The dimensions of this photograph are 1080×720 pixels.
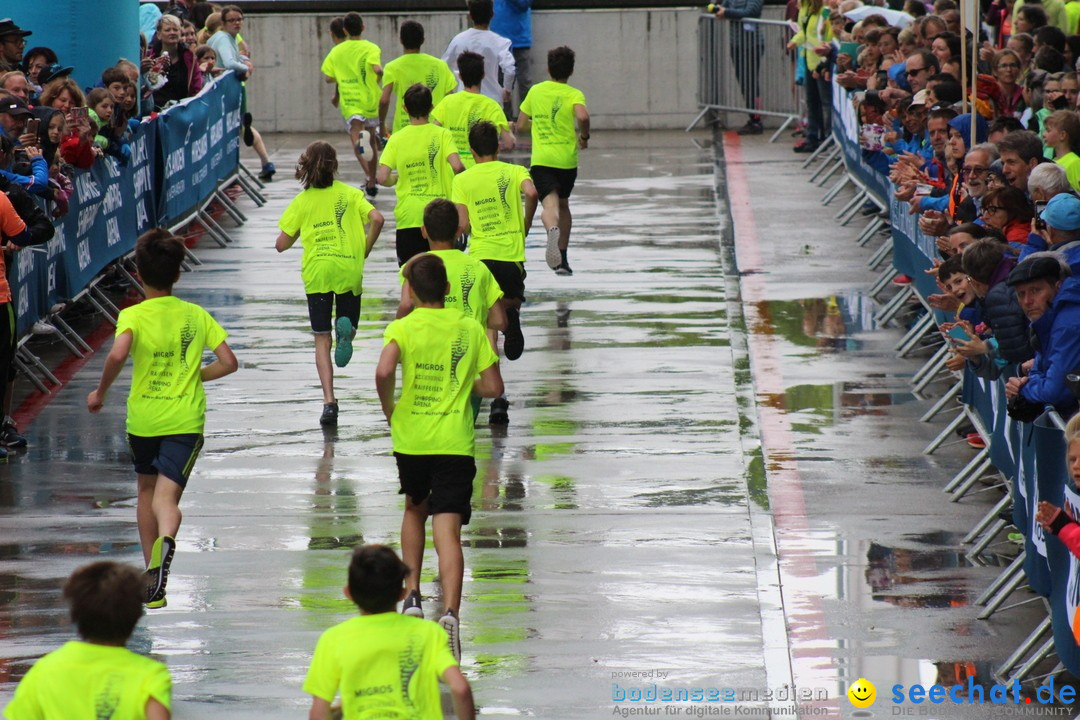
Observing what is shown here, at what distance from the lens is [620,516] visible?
10094mm

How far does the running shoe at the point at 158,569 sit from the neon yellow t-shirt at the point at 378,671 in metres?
3.12

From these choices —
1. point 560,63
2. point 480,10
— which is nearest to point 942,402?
point 560,63

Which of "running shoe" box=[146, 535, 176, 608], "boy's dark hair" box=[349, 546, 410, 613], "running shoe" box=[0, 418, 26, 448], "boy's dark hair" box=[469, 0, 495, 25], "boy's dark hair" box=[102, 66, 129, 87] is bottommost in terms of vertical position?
"running shoe" box=[0, 418, 26, 448]

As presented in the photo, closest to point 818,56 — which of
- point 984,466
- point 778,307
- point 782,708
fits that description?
point 778,307

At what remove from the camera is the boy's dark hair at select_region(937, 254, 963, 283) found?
9703mm

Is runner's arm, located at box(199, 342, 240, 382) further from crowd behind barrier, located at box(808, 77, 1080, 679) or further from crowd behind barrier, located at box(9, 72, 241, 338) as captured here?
Answer: crowd behind barrier, located at box(9, 72, 241, 338)

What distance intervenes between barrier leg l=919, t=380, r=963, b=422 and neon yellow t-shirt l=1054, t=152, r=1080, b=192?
4.75ft

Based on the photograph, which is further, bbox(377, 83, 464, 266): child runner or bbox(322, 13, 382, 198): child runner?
bbox(322, 13, 382, 198): child runner

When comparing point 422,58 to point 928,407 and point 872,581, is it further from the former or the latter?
point 872,581

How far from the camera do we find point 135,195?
1689 cm

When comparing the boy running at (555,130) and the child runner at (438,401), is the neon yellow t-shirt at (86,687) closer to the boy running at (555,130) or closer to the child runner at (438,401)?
the child runner at (438,401)

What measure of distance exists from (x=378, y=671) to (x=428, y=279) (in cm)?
295

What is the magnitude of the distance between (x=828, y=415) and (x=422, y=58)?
8.52 metres

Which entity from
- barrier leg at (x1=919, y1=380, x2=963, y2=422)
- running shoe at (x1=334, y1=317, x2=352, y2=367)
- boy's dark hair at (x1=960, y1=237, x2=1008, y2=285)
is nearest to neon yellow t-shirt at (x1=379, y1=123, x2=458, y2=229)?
running shoe at (x1=334, y1=317, x2=352, y2=367)
